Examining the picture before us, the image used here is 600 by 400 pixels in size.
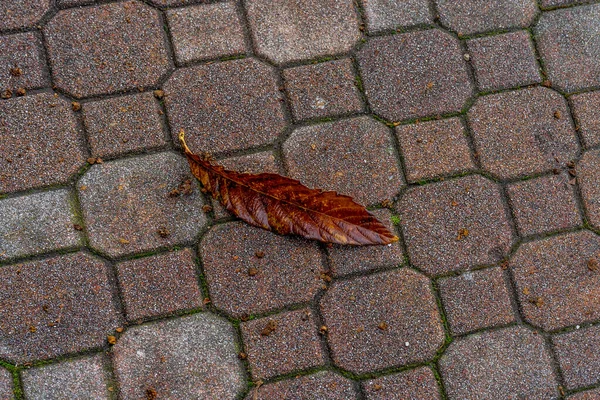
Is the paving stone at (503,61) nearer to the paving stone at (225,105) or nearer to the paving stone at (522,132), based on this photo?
the paving stone at (522,132)

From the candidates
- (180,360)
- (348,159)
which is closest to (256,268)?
(180,360)

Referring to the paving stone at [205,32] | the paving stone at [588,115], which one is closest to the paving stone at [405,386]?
the paving stone at [588,115]

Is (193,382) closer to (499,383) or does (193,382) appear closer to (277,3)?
(499,383)

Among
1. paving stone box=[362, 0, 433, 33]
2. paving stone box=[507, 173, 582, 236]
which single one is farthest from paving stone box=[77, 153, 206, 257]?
paving stone box=[507, 173, 582, 236]

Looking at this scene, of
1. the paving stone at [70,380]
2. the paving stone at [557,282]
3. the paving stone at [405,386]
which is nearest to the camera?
the paving stone at [70,380]

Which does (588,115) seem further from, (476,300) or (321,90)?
(321,90)

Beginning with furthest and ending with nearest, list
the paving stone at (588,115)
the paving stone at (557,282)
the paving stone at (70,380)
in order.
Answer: the paving stone at (588,115), the paving stone at (557,282), the paving stone at (70,380)

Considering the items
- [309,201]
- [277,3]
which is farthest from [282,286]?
[277,3]
